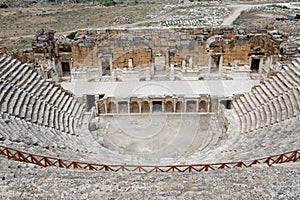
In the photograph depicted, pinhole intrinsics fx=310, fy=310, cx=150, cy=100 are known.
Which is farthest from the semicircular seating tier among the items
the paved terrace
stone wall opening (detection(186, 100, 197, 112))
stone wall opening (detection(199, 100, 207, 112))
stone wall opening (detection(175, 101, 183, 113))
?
stone wall opening (detection(199, 100, 207, 112))

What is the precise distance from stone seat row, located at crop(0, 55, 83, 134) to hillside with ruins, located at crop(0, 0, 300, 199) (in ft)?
0.22

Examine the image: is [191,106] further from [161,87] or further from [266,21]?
[266,21]

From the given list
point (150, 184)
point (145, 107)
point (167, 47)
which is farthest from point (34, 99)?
point (167, 47)

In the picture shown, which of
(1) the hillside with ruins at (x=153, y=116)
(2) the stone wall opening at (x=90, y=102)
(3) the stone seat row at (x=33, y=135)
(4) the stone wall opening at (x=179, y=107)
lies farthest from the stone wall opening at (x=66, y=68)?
(3) the stone seat row at (x=33, y=135)

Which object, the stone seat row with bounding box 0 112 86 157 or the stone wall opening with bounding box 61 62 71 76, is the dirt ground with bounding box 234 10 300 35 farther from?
the stone seat row with bounding box 0 112 86 157

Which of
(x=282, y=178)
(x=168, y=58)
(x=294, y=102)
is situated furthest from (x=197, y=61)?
(x=282, y=178)

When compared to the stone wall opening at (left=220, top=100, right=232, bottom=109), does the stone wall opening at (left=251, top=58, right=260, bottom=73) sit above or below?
above

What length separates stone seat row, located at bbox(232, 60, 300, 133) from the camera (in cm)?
1372

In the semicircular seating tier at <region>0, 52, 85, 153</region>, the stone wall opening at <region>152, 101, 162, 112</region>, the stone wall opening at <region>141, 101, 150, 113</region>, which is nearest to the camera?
the semicircular seating tier at <region>0, 52, 85, 153</region>

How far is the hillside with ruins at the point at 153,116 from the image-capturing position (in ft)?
25.1

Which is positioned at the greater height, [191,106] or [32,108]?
[32,108]

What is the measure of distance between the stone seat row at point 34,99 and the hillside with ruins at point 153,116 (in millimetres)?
67

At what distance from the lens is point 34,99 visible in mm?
14836

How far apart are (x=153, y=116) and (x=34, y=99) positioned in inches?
251
